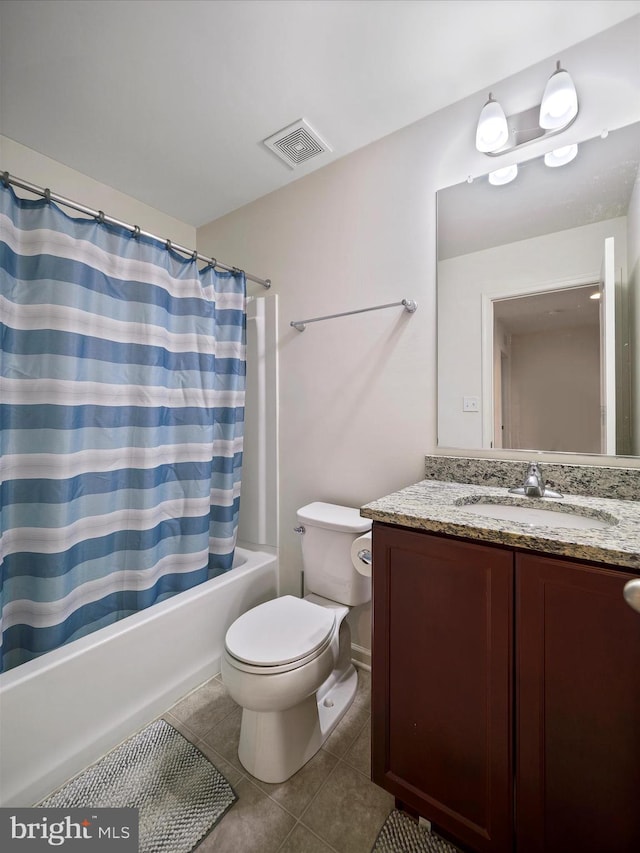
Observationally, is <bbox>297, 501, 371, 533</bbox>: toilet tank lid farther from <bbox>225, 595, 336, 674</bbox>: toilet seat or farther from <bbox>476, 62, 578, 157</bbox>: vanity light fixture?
<bbox>476, 62, 578, 157</bbox>: vanity light fixture

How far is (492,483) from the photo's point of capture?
4.35 ft

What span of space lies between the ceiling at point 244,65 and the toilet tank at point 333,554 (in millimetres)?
1680

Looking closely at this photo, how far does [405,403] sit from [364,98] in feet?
3.97

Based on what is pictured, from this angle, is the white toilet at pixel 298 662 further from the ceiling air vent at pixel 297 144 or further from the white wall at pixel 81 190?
the white wall at pixel 81 190

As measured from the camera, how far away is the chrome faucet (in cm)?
114

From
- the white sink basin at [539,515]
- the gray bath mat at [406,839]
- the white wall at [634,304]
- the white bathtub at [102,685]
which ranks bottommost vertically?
the gray bath mat at [406,839]

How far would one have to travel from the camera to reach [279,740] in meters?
1.18

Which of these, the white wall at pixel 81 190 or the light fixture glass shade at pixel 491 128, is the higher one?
the white wall at pixel 81 190

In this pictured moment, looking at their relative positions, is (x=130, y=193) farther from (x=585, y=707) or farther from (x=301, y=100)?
(x=585, y=707)

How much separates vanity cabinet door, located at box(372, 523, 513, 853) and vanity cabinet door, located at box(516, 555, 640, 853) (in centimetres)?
4

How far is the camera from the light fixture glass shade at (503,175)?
1323mm

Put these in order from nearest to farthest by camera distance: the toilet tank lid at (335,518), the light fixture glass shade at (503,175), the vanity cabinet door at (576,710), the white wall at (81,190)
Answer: the vanity cabinet door at (576,710) → the light fixture glass shade at (503,175) → the toilet tank lid at (335,518) → the white wall at (81,190)

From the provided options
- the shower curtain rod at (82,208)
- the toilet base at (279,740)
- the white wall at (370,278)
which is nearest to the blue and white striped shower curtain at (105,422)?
the shower curtain rod at (82,208)
